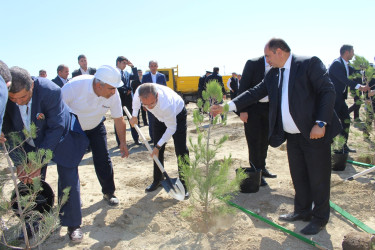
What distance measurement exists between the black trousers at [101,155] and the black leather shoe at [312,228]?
87.0 inches

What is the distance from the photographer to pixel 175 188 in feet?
11.9

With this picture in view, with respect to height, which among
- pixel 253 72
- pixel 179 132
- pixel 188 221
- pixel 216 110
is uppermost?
pixel 253 72

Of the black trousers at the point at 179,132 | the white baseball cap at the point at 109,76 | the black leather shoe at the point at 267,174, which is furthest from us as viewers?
the black leather shoe at the point at 267,174

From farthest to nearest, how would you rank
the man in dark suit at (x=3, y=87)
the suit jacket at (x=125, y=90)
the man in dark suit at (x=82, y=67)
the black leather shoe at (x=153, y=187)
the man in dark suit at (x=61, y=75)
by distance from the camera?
1. the suit jacket at (x=125, y=90)
2. the man in dark suit at (x=82, y=67)
3. the man in dark suit at (x=61, y=75)
4. the black leather shoe at (x=153, y=187)
5. the man in dark suit at (x=3, y=87)

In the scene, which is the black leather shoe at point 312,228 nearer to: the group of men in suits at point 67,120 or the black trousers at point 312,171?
the black trousers at point 312,171

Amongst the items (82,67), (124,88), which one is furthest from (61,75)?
(124,88)

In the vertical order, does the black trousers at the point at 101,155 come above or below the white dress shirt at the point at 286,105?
below

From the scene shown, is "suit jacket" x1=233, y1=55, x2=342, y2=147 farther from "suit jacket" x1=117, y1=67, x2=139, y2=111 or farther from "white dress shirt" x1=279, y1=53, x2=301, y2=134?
"suit jacket" x1=117, y1=67, x2=139, y2=111

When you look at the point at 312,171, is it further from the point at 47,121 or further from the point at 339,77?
the point at 339,77

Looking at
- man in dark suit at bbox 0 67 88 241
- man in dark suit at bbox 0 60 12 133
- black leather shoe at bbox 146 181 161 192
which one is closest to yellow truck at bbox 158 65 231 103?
black leather shoe at bbox 146 181 161 192

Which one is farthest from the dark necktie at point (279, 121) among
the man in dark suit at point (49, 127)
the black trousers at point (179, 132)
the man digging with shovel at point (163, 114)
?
the man in dark suit at point (49, 127)

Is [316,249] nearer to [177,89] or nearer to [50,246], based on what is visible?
[50,246]

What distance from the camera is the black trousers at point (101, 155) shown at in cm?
349

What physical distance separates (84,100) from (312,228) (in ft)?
8.37
